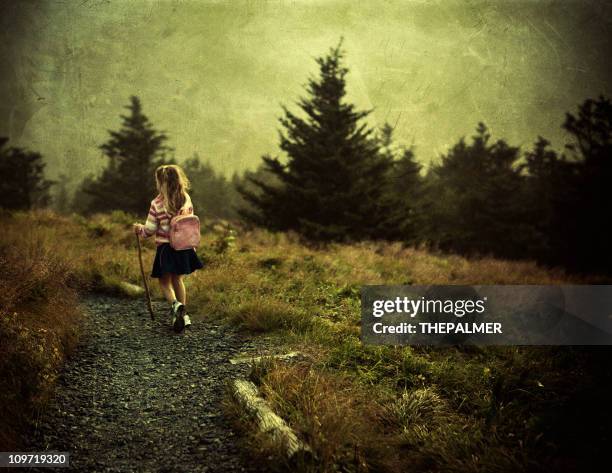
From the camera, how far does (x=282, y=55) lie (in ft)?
37.2

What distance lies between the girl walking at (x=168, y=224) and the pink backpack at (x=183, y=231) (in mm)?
109

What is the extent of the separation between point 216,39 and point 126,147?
1961 centimetres

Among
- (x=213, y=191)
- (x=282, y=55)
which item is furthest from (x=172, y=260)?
(x=213, y=191)

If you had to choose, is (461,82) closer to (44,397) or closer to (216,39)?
(216,39)

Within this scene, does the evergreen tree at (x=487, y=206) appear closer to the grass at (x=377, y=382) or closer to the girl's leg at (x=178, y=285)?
the grass at (x=377, y=382)

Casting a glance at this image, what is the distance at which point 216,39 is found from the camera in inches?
411

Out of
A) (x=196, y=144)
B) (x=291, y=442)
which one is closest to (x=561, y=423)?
(x=291, y=442)

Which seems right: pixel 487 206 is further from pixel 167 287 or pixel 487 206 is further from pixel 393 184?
pixel 167 287

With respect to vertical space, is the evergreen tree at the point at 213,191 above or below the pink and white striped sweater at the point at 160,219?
above

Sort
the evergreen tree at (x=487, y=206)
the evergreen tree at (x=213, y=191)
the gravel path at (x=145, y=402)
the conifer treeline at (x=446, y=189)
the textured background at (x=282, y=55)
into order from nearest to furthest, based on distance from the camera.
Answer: the gravel path at (x=145, y=402) → the textured background at (x=282, y=55) → the conifer treeline at (x=446, y=189) → the evergreen tree at (x=487, y=206) → the evergreen tree at (x=213, y=191)

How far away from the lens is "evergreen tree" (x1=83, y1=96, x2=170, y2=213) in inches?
1034

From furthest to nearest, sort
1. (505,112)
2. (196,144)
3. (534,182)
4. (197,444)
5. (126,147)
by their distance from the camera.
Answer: (126,147) → (534,182) → (196,144) → (505,112) → (197,444)

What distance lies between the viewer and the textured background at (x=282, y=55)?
9.38m

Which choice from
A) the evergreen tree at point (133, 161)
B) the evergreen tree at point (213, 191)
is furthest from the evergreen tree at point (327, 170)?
the evergreen tree at point (213, 191)
